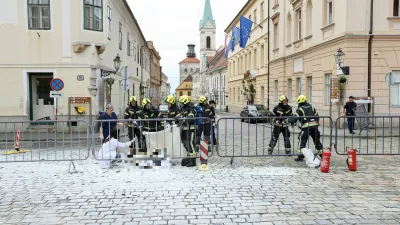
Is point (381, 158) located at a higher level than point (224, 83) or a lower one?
lower

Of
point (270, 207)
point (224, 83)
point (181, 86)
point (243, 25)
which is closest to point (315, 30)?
point (243, 25)

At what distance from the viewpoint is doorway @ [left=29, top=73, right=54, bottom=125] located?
16.7 m

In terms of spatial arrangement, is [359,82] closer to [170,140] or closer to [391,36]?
[391,36]

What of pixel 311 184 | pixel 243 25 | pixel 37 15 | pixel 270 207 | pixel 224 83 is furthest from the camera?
pixel 224 83

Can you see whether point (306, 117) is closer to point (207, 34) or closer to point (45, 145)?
point (45, 145)

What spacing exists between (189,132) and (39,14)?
10562 mm

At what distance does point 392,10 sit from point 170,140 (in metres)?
14.1

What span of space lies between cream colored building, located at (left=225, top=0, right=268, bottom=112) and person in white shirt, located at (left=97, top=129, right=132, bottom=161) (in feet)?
82.6

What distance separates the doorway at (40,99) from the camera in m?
16.7

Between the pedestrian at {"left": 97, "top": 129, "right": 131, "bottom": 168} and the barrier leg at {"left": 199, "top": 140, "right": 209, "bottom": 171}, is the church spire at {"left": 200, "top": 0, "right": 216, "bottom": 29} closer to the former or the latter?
the pedestrian at {"left": 97, "top": 129, "right": 131, "bottom": 168}

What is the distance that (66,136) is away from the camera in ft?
44.6

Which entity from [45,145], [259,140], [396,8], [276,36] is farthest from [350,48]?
[45,145]

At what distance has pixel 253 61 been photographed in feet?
128

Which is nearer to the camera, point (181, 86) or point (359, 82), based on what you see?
point (359, 82)
